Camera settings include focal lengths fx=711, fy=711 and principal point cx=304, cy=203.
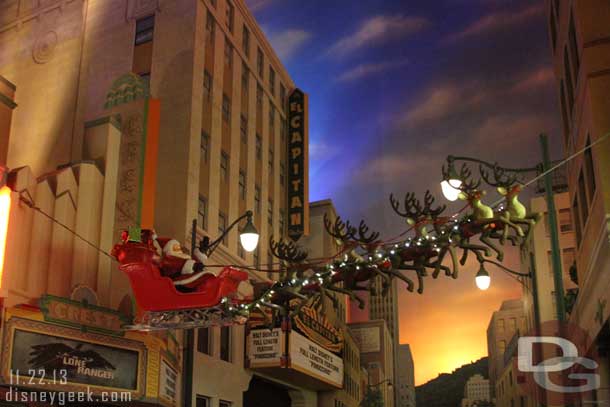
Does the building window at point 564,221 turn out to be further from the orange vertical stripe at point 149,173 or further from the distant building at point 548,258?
the orange vertical stripe at point 149,173

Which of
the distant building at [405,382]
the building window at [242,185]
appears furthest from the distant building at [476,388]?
the distant building at [405,382]

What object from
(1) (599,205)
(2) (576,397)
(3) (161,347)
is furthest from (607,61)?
(3) (161,347)

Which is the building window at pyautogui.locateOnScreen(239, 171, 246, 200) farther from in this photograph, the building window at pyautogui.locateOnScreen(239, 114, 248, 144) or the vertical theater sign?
the vertical theater sign

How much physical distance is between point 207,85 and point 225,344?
10.2 metres

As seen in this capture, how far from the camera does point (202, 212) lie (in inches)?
1042

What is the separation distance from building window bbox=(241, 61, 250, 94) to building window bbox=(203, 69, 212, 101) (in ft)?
13.8

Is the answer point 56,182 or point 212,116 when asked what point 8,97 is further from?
point 212,116

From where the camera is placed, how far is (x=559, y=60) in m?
24.4

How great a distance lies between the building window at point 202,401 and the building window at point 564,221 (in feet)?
90.8

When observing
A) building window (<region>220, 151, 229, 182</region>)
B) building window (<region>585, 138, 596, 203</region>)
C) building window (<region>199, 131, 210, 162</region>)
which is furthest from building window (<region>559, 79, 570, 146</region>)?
building window (<region>220, 151, 229, 182</region>)

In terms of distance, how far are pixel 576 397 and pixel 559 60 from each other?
11.1m

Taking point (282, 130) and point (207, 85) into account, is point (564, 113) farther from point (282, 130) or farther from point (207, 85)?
point (282, 130)

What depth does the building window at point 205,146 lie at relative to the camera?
2708 centimetres

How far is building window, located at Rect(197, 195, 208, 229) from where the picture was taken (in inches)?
1027
